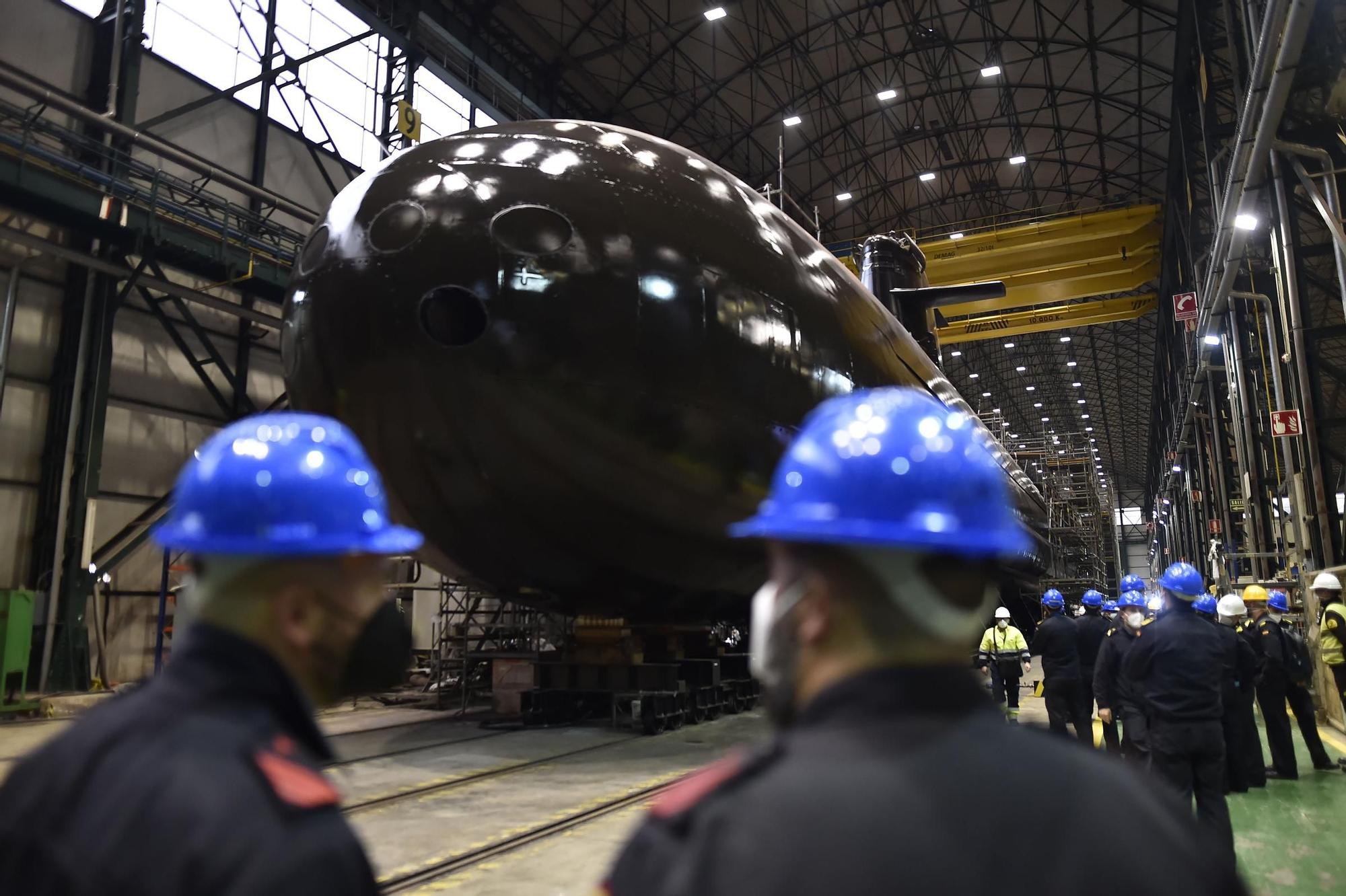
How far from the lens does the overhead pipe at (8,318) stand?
1214cm

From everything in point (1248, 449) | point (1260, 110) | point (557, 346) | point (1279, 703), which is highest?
point (1260, 110)

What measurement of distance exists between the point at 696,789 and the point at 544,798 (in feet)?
17.1

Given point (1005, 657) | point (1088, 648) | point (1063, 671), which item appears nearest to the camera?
point (1063, 671)

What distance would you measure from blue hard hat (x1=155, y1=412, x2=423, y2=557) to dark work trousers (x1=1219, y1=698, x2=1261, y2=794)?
22.7 feet

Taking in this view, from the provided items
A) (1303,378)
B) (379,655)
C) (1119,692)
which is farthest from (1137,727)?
(1303,378)

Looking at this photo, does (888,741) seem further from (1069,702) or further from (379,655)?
(1069,702)

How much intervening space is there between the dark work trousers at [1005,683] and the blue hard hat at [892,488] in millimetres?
10476

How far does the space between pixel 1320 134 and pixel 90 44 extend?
687 inches

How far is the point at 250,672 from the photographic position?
1226mm

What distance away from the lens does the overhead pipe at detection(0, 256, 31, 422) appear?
12141 millimetres

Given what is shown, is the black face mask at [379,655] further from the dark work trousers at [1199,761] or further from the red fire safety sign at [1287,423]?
the red fire safety sign at [1287,423]

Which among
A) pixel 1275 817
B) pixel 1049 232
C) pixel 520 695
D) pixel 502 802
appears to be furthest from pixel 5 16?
pixel 1049 232

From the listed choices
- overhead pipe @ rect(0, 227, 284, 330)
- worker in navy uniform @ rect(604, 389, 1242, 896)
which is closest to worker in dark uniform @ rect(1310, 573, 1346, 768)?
worker in navy uniform @ rect(604, 389, 1242, 896)

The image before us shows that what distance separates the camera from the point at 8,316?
12297 mm
